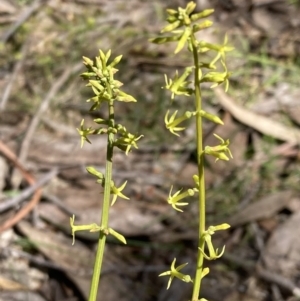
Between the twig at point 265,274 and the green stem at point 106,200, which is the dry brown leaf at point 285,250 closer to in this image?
the twig at point 265,274

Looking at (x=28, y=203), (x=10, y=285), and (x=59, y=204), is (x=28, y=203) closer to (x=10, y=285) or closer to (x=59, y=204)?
(x=59, y=204)

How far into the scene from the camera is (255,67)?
3137 mm

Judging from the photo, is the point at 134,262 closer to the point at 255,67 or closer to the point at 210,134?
the point at 210,134

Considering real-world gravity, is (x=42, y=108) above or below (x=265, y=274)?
above

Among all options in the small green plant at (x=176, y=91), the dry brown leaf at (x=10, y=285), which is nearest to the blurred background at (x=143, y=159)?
the dry brown leaf at (x=10, y=285)

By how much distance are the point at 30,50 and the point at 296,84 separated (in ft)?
4.38

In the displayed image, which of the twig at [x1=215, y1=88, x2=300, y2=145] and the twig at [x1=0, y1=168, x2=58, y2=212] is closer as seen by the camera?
the twig at [x1=0, y1=168, x2=58, y2=212]

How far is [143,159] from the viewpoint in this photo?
2.75 m

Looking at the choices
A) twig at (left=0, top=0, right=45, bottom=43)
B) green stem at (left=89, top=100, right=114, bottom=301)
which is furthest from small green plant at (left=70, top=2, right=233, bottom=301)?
twig at (left=0, top=0, right=45, bottom=43)

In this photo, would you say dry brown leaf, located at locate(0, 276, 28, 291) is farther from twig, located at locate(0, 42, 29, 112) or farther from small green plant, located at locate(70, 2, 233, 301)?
small green plant, located at locate(70, 2, 233, 301)

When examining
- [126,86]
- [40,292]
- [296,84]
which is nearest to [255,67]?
[296,84]

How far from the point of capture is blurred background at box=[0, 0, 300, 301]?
2227 mm

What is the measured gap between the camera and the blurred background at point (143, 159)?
7.30 ft

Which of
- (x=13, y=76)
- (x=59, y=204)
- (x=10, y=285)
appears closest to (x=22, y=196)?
(x=59, y=204)
